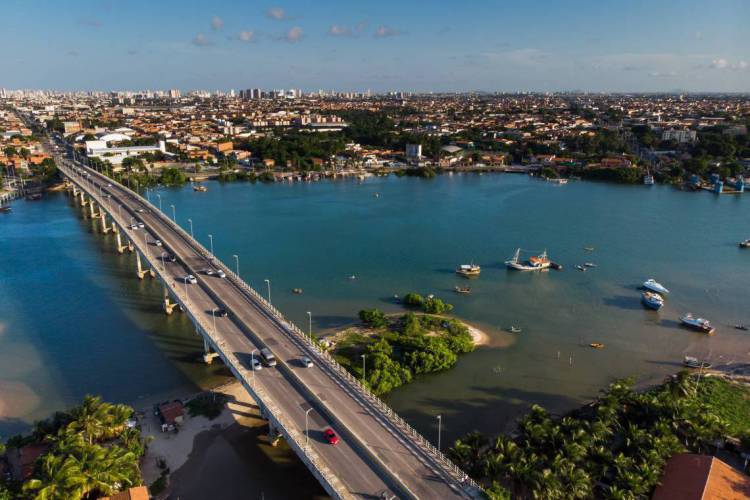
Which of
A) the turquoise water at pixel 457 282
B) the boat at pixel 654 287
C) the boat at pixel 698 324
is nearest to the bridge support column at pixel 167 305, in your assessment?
the turquoise water at pixel 457 282

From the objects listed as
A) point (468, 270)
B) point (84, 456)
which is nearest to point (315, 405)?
point (84, 456)

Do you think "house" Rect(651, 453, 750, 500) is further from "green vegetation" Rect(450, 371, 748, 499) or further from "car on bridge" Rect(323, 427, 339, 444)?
"car on bridge" Rect(323, 427, 339, 444)

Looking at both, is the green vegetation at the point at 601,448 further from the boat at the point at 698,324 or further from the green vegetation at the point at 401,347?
the boat at the point at 698,324

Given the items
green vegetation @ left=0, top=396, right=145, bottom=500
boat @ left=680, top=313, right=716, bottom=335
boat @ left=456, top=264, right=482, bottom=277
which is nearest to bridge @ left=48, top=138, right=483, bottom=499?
green vegetation @ left=0, top=396, right=145, bottom=500

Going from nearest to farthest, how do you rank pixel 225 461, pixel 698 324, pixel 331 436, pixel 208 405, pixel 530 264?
pixel 331 436
pixel 225 461
pixel 208 405
pixel 698 324
pixel 530 264

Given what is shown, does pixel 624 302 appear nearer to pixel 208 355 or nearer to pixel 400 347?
pixel 400 347

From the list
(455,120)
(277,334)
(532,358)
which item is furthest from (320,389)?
(455,120)
